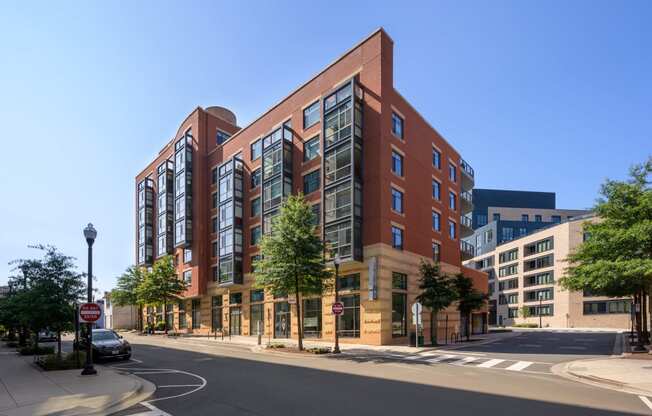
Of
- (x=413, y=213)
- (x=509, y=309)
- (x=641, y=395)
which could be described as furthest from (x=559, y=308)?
(x=641, y=395)

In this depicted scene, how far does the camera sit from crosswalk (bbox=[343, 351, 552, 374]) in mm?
17405

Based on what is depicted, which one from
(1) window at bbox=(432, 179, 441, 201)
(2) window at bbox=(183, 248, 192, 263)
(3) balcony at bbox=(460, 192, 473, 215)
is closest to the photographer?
(1) window at bbox=(432, 179, 441, 201)

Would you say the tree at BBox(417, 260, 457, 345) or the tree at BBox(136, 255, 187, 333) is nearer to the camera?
the tree at BBox(417, 260, 457, 345)

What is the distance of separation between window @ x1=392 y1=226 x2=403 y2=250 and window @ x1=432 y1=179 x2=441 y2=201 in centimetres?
919

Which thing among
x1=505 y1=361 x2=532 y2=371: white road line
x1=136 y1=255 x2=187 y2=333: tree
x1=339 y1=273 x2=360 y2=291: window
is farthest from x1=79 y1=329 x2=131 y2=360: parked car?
x1=136 y1=255 x2=187 y2=333: tree

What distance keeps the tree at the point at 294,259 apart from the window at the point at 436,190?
60.0 ft

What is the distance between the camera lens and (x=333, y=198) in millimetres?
32125

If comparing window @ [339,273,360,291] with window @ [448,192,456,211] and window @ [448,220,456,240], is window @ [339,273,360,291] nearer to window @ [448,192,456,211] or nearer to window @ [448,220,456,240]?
window @ [448,220,456,240]

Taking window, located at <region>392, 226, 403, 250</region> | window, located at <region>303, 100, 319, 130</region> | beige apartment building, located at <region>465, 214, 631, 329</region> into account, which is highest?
window, located at <region>303, 100, 319, 130</region>

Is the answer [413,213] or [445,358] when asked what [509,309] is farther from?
[445,358]

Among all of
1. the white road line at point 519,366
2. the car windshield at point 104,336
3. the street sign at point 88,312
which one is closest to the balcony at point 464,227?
the white road line at point 519,366

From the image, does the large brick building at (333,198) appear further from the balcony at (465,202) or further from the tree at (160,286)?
the tree at (160,286)

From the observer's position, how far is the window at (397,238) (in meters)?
31.7

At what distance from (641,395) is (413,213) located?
24.4m
